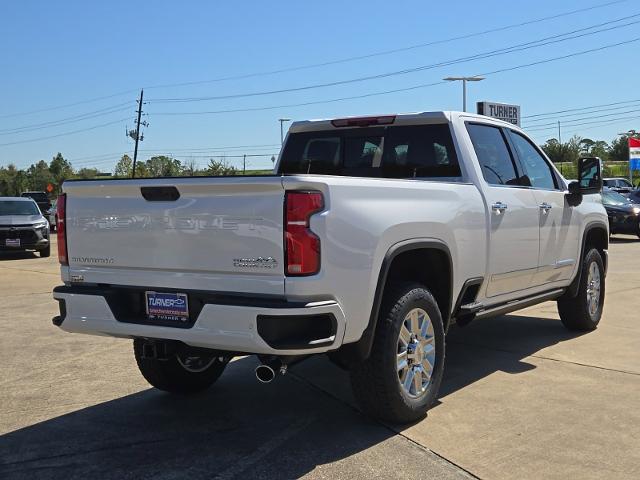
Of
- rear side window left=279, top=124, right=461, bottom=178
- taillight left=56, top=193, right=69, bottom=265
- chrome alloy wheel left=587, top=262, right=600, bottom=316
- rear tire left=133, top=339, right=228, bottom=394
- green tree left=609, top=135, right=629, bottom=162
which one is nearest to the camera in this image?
taillight left=56, top=193, right=69, bottom=265

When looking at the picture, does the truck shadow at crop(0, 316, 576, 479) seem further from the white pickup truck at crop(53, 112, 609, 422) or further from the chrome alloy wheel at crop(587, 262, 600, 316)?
the chrome alloy wheel at crop(587, 262, 600, 316)

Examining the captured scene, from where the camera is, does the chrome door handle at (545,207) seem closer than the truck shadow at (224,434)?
No

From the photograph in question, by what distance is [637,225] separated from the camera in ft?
65.5

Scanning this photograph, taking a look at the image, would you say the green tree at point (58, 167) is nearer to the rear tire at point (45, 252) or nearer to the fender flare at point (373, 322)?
the rear tire at point (45, 252)

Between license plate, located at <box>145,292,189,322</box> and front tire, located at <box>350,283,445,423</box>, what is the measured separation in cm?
106

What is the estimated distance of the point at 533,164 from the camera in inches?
251

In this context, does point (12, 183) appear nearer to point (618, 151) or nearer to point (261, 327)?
point (618, 151)

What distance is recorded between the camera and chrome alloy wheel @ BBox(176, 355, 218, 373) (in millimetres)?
5145

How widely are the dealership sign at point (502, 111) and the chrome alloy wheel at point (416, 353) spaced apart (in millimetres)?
19896

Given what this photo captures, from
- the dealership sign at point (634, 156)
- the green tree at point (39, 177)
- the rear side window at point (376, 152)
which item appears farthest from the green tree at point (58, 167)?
the rear side window at point (376, 152)

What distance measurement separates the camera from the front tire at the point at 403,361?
415cm

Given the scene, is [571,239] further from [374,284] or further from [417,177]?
[374,284]

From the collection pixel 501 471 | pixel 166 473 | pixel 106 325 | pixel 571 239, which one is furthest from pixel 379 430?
pixel 571 239

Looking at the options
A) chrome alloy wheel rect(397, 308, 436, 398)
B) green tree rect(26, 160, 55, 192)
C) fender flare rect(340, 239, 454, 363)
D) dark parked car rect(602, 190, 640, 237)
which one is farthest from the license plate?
green tree rect(26, 160, 55, 192)
